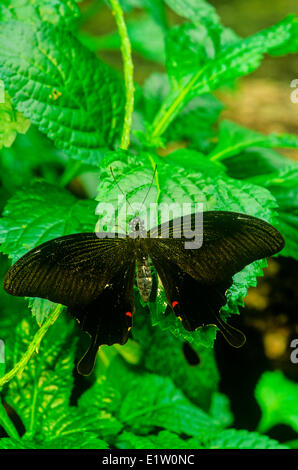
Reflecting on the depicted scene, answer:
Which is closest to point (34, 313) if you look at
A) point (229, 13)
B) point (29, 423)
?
point (29, 423)

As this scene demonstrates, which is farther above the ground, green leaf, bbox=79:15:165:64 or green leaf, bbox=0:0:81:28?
green leaf, bbox=79:15:165:64

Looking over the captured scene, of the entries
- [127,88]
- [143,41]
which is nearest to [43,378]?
[127,88]

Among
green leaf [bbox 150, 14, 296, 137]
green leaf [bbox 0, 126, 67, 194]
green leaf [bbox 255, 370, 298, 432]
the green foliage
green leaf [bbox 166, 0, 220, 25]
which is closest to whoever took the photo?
the green foliage

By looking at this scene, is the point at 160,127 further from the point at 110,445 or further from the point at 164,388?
the point at 110,445

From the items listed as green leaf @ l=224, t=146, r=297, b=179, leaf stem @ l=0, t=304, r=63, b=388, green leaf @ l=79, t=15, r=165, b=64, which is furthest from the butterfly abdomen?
green leaf @ l=79, t=15, r=165, b=64

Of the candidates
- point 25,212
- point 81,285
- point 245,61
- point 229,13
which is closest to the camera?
point 81,285

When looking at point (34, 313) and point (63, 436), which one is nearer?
point (34, 313)

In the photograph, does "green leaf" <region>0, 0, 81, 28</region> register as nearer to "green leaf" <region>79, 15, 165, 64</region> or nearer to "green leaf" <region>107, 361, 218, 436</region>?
"green leaf" <region>107, 361, 218, 436</region>

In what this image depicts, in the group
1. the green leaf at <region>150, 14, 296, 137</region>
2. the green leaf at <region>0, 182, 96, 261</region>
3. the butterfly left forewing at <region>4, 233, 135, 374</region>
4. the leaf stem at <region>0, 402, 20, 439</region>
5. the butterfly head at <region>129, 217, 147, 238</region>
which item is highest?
the green leaf at <region>150, 14, 296, 137</region>
